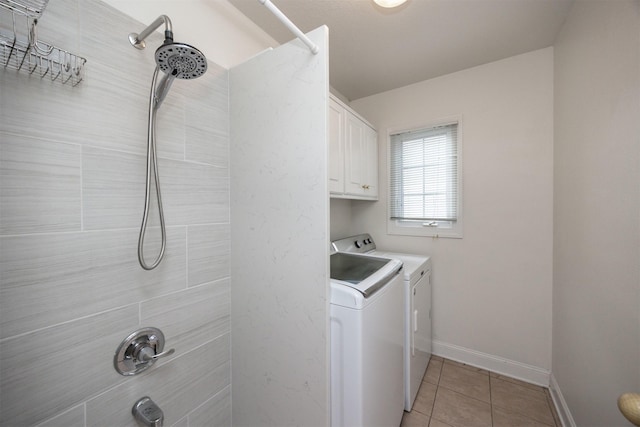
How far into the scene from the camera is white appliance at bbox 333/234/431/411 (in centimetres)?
159

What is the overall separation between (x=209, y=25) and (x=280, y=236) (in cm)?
124

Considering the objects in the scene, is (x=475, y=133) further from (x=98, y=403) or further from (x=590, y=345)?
(x=98, y=403)

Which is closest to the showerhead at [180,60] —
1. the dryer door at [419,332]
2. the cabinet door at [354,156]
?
the cabinet door at [354,156]

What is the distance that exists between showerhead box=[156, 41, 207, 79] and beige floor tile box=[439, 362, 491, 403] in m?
2.57

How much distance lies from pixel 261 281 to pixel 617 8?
6.65 ft

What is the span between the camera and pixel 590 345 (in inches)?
47.8

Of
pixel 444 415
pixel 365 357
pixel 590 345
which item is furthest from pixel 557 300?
pixel 365 357

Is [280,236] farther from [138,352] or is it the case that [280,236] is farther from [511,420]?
[511,420]

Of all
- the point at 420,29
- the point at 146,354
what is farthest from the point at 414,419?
the point at 420,29

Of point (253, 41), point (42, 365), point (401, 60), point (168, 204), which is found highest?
point (401, 60)

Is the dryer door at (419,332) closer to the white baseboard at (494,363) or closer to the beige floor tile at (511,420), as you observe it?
the white baseboard at (494,363)

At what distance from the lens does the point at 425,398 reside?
1729 mm

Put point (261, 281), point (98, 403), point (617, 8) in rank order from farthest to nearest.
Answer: point (261, 281), point (617, 8), point (98, 403)

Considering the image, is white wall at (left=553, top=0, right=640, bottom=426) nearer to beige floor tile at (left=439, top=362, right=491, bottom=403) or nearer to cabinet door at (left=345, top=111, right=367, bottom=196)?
beige floor tile at (left=439, top=362, right=491, bottom=403)
